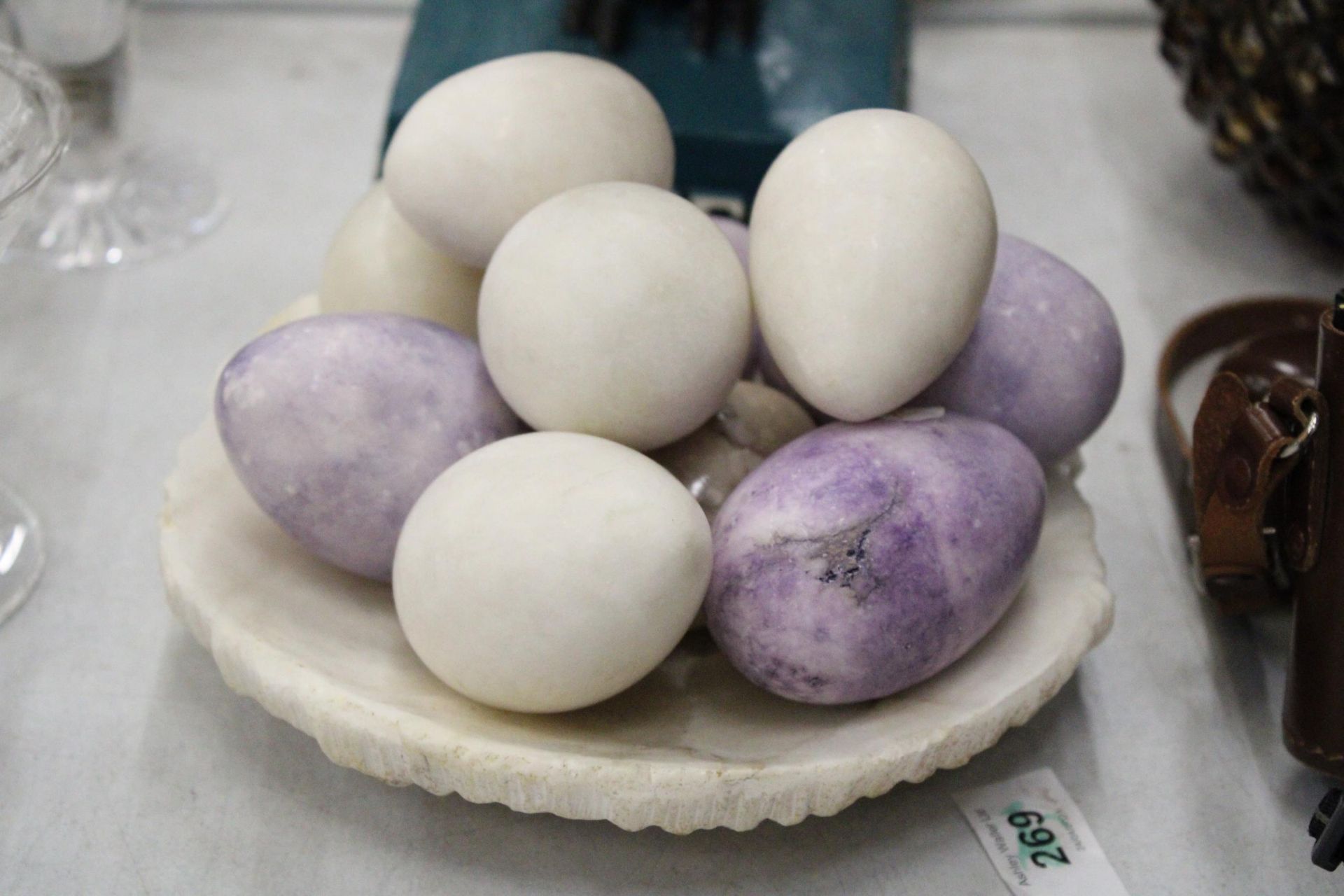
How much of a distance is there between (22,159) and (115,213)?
0.34 m

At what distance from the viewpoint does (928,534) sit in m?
0.40

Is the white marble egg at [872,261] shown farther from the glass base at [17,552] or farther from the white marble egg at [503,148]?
the glass base at [17,552]

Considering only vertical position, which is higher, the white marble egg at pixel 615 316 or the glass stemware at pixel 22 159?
the white marble egg at pixel 615 316

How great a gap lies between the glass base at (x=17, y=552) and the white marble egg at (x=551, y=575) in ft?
0.85

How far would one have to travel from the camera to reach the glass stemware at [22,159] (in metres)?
0.50

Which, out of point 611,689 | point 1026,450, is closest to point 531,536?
point 611,689

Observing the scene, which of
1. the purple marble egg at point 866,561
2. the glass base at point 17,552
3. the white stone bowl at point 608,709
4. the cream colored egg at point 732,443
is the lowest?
the glass base at point 17,552

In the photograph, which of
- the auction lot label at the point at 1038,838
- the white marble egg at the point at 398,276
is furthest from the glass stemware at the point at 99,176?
the auction lot label at the point at 1038,838

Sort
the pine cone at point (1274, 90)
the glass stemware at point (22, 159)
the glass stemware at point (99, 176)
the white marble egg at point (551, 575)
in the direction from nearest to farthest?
the white marble egg at point (551, 575)
the glass stemware at point (22, 159)
the pine cone at point (1274, 90)
the glass stemware at point (99, 176)

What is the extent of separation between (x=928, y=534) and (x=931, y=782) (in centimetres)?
12

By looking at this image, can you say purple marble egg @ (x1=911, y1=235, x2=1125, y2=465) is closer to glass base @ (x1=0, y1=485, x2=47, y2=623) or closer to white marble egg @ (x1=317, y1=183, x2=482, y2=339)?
white marble egg @ (x1=317, y1=183, x2=482, y2=339)

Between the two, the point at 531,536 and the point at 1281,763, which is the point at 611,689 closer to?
the point at 531,536

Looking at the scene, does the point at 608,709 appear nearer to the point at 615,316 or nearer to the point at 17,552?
the point at 615,316

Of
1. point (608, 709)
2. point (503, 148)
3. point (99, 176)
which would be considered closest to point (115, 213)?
point (99, 176)
